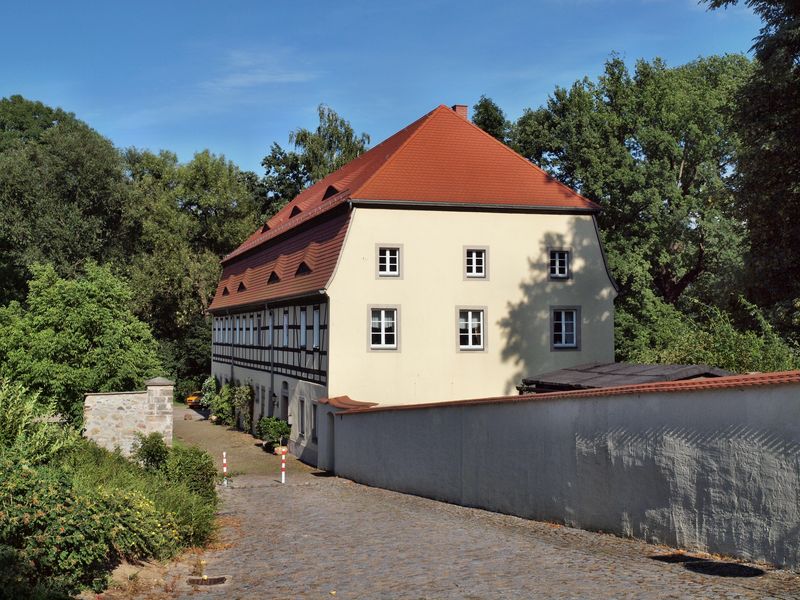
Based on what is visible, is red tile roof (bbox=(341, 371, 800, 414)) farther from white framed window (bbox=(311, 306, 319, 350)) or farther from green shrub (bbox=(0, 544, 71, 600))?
white framed window (bbox=(311, 306, 319, 350))

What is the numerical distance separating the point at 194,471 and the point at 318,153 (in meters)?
40.4

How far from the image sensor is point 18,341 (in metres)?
25.0

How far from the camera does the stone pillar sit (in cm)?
2225

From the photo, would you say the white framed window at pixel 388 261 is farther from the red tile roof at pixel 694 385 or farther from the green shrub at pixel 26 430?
the green shrub at pixel 26 430

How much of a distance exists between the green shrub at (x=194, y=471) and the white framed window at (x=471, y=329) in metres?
14.3

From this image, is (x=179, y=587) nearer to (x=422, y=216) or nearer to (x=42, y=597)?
(x=42, y=597)

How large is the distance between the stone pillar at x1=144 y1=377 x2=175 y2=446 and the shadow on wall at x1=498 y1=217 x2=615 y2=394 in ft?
38.0

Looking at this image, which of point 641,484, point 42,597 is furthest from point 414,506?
point 42,597

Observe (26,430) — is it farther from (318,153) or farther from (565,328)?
(318,153)

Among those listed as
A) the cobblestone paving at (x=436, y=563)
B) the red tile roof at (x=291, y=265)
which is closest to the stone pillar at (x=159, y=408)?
the red tile roof at (x=291, y=265)

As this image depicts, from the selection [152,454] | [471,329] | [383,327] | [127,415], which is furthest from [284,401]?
[152,454]

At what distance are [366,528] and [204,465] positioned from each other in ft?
11.7

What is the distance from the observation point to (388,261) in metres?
28.1

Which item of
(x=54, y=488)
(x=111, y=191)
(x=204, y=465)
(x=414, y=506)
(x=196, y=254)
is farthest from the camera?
(x=196, y=254)
